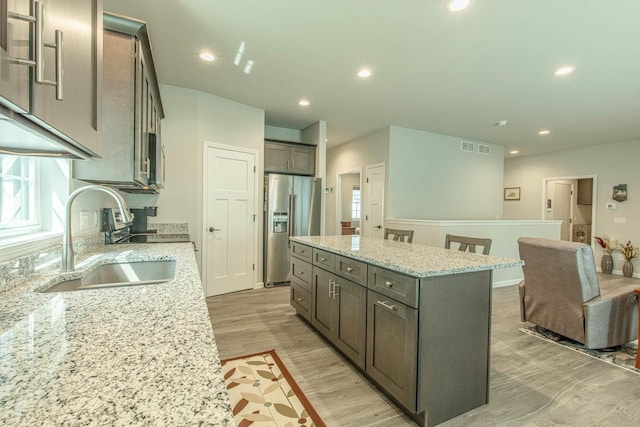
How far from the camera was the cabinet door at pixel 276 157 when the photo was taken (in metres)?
4.85

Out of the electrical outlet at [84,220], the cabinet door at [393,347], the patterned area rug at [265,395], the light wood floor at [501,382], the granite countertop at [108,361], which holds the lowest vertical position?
the patterned area rug at [265,395]

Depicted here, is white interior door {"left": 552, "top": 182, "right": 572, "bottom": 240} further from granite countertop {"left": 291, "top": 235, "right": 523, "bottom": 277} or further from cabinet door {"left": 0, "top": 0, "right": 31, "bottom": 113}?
cabinet door {"left": 0, "top": 0, "right": 31, "bottom": 113}

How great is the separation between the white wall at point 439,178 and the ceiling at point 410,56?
835 millimetres

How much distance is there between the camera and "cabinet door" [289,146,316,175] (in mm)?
4992

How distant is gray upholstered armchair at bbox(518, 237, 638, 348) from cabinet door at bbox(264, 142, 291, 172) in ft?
11.5

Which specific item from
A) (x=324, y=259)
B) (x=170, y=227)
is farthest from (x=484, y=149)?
(x=170, y=227)

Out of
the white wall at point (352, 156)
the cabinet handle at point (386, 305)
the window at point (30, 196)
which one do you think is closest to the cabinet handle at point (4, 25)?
the window at point (30, 196)

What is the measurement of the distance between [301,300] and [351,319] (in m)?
1.04

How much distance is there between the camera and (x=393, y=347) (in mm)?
1750

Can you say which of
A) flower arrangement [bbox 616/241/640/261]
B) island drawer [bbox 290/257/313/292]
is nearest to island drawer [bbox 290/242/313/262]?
island drawer [bbox 290/257/313/292]

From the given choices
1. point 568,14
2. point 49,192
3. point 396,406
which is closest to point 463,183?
point 568,14

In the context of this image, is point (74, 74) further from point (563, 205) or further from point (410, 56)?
point (563, 205)

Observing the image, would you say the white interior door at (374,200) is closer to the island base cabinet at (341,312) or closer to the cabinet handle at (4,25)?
the island base cabinet at (341,312)

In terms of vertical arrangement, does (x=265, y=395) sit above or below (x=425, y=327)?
below
